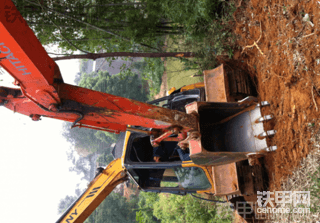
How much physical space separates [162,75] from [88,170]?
21.0 m

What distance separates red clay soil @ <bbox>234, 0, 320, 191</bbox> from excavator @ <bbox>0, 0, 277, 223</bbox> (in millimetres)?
256

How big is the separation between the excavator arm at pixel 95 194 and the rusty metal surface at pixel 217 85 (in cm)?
247

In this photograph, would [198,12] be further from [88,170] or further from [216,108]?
[88,170]

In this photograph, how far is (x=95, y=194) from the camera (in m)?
5.11

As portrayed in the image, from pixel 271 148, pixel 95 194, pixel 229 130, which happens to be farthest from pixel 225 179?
pixel 95 194

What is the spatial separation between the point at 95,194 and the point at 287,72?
→ 4288 mm

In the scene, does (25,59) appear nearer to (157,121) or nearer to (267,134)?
(157,121)

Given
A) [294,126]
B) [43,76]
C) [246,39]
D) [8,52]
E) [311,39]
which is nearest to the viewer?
[8,52]

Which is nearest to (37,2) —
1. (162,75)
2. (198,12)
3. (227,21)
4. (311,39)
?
(198,12)

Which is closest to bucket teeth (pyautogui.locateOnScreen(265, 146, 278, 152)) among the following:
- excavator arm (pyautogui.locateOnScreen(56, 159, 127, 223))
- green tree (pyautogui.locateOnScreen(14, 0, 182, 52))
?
excavator arm (pyautogui.locateOnScreen(56, 159, 127, 223))

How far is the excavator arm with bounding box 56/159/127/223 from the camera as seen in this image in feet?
16.2

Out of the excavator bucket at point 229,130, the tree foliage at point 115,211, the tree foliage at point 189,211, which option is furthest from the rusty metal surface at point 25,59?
the tree foliage at point 115,211

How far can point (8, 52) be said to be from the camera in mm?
2094

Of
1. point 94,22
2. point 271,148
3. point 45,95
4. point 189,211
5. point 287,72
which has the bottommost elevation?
point 189,211
